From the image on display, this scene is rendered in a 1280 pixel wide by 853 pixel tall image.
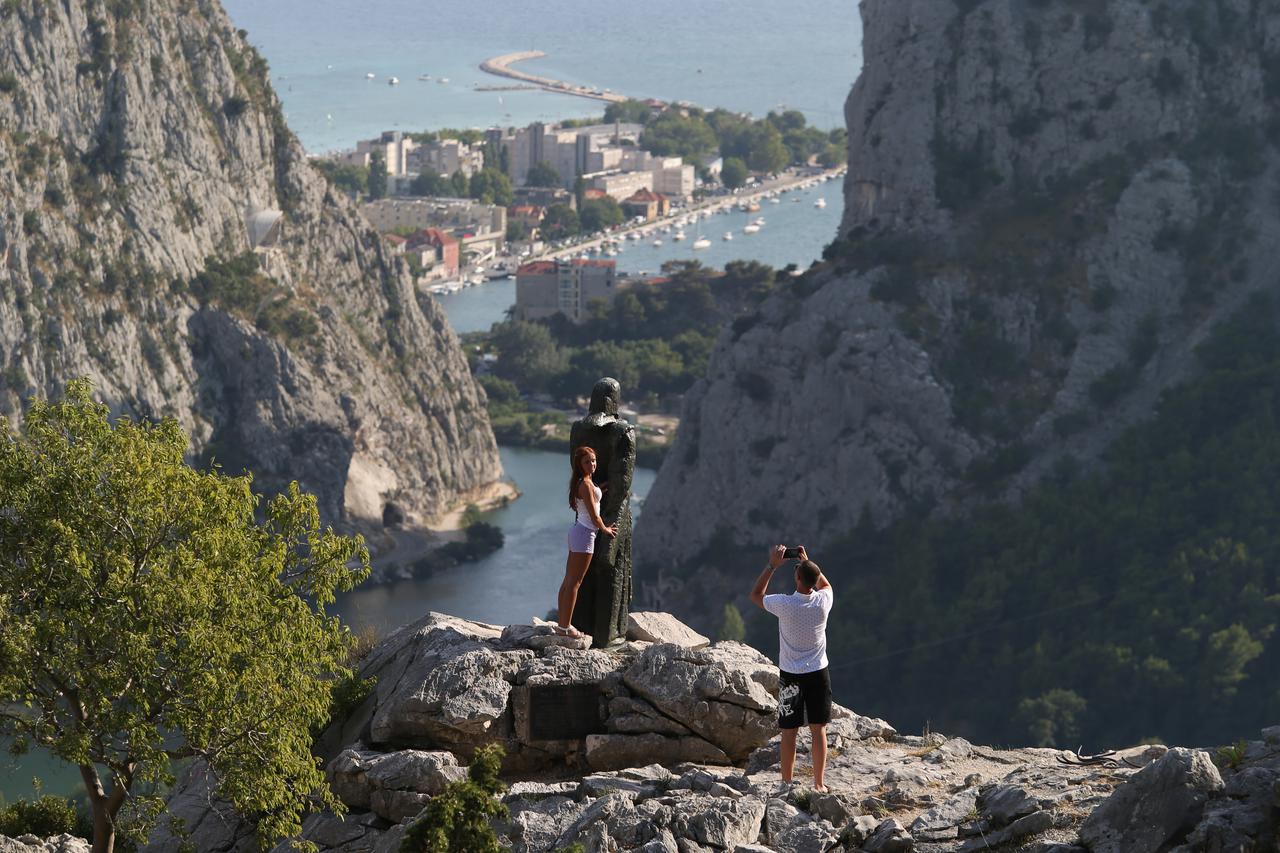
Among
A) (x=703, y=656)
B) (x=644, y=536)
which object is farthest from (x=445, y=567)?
(x=703, y=656)

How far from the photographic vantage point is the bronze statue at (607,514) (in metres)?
20.7

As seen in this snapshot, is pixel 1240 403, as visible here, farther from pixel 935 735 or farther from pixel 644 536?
pixel 935 735

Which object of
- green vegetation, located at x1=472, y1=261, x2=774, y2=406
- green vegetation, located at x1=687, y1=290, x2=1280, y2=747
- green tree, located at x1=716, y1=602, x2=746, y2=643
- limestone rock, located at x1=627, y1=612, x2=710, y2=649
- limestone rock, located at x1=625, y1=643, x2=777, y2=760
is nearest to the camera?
limestone rock, located at x1=625, y1=643, x2=777, y2=760

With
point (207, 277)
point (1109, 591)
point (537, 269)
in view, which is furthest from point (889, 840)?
point (537, 269)

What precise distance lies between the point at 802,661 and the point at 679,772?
1.89 meters

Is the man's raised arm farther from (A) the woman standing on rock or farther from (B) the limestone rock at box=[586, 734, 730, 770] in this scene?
(A) the woman standing on rock

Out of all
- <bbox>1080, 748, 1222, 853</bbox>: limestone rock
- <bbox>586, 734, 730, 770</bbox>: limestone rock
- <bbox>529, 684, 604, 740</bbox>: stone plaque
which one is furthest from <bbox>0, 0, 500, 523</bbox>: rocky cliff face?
<bbox>1080, 748, 1222, 853</bbox>: limestone rock

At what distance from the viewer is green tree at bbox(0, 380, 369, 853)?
18.5 metres

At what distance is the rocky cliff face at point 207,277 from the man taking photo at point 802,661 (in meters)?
80.6

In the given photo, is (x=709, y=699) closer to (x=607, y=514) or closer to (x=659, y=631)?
(x=607, y=514)

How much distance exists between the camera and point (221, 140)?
109688 millimetres

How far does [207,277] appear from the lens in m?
107

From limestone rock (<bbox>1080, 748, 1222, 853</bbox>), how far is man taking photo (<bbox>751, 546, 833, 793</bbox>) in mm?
2781

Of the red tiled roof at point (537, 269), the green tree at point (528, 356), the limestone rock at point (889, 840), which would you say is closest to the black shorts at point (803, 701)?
the limestone rock at point (889, 840)
